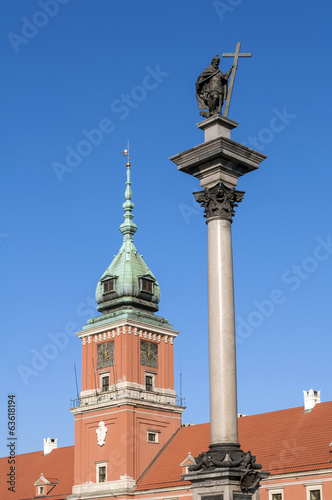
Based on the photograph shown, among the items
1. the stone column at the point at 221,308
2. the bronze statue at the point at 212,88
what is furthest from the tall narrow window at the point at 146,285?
the bronze statue at the point at 212,88

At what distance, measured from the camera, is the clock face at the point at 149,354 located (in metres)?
51.5

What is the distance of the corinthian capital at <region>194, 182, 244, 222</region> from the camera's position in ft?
55.6

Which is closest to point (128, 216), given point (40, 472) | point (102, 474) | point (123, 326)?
point (123, 326)

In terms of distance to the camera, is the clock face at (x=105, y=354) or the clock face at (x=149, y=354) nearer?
the clock face at (x=105, y=354)

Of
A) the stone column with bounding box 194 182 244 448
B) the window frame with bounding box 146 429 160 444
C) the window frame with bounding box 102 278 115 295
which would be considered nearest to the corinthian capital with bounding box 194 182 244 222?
the stone column with bounding box 194 182 244 448

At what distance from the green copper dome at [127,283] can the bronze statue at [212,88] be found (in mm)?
35549

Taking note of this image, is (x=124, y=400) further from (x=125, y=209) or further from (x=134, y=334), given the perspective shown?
(x=125, y=209)

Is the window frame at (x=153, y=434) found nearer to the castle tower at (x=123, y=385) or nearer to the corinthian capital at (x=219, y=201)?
the castle tower at (x=123, y=385)

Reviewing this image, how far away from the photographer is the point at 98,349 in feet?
172

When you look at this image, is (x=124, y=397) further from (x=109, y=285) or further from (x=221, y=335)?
(x=221, y=335)

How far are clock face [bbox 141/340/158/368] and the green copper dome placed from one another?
8.85 ft

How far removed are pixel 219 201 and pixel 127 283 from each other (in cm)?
3644

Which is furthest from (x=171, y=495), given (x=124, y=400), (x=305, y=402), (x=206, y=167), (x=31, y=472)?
(x=206, y=167)

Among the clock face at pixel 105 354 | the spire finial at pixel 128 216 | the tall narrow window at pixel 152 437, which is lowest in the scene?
the tall narrow window at pixel 152 437
